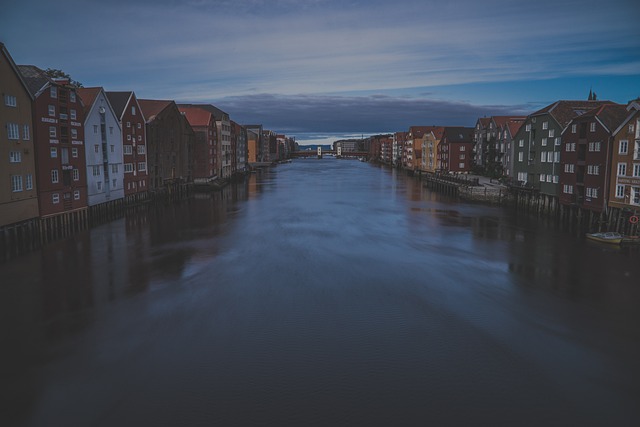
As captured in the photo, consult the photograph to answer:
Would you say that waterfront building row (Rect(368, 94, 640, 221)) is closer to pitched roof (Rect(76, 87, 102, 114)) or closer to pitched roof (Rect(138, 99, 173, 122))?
pitched roof (Rect(76, 87, 102, 114))

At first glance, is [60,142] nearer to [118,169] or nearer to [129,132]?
[118,169]

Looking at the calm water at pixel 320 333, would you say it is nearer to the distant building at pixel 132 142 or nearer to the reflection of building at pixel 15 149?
the reflection of building at pixel 15 149

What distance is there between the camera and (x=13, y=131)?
28.6 metres

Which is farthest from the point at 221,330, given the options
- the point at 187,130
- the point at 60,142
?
the point at 187,130

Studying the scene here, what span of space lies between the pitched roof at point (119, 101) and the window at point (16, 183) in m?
17.3

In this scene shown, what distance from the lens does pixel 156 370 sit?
12.9 m

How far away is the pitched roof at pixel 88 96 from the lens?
38375 millimetres

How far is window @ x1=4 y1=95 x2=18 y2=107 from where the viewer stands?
27947 mm

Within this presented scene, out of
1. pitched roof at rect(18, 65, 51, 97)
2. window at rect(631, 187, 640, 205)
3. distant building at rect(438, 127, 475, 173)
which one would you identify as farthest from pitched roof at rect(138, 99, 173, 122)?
distant building at rect(438, 127, 475, 173)

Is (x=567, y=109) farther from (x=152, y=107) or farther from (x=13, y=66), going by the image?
(x=13, y=66)

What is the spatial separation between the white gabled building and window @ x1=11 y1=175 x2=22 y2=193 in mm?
8970

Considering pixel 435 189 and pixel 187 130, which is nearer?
pixel 187 130

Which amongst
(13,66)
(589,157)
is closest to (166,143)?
(13,66)

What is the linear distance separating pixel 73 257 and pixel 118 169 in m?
19.8
